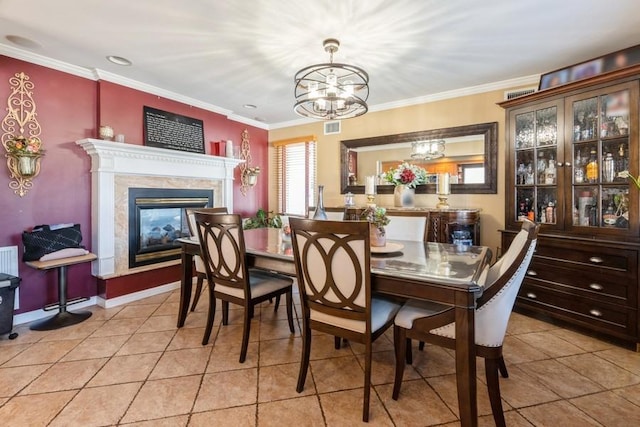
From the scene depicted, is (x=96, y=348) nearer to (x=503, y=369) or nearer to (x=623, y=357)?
(x=503, y=369)

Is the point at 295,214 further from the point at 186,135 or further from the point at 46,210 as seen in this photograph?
the point at 46,210

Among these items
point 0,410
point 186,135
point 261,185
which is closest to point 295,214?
point 261,185

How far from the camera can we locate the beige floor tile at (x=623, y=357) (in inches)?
82.4

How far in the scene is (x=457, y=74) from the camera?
320 cm

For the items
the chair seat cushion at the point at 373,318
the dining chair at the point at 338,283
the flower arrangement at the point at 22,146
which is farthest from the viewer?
the flower arrangement at the point at 22,146

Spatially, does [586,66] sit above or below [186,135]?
above

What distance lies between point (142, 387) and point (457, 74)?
149 inches

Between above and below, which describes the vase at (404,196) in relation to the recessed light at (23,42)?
below

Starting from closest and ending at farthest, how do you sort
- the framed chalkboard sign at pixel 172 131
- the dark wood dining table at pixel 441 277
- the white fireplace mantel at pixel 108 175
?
the dark wood dining table at pixel 441 277
the white fireplace mantel at pixel 108 175
the framed chalkboard sign at pixel 172 131

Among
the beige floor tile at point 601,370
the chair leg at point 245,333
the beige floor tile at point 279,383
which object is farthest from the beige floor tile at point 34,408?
the beige floor tile at point 601,370

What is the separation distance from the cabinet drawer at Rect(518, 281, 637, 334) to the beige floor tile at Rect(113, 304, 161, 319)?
3.46 meters

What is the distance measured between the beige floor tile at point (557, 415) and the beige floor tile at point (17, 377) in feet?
9.55

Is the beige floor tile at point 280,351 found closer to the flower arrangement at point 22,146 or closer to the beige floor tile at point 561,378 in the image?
the beige floor tile at point 561,378

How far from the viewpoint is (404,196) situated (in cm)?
382
